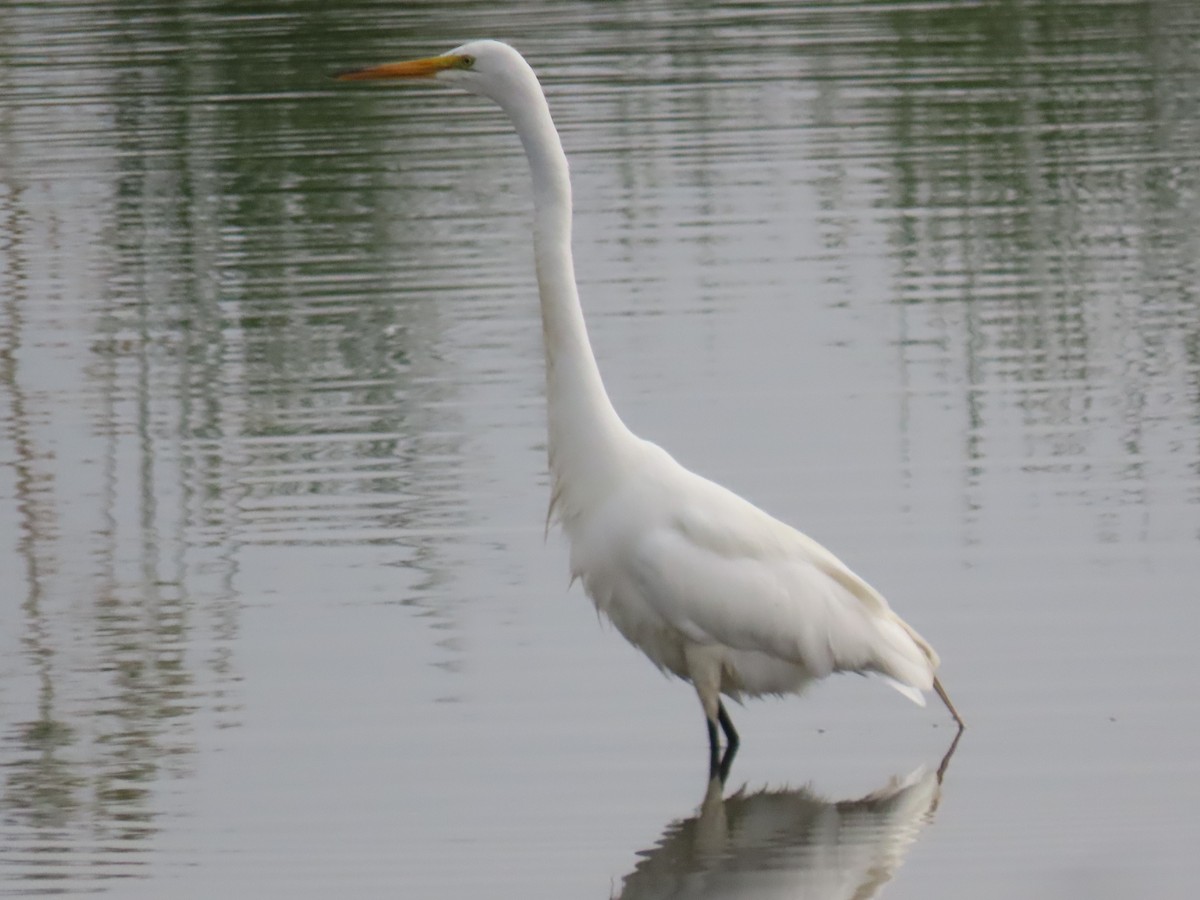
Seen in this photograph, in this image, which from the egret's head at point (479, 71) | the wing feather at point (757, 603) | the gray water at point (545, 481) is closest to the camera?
Answer: the gray water at point (545, 481)

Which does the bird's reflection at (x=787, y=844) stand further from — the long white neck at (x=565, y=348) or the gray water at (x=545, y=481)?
the long white neck at (x=565, y=348)

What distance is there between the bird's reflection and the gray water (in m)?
0.01

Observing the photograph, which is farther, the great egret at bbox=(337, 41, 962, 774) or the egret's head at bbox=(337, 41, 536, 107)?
the egret's head at bbox=(337, 41, 536, 107)

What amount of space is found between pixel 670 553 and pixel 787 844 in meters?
0.77

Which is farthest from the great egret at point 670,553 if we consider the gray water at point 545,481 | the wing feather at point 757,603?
the gray water at point 545,481

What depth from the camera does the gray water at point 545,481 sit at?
17.7 ft

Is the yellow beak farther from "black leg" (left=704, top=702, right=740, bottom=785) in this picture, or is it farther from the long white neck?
"black leg" (left=704, top=702, right=740, bottom=785)

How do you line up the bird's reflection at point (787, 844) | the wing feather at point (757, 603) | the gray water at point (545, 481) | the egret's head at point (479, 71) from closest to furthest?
the bird's reflection at point (787, 844) < the gray water at point (545, 481) < the wing feather at point (757, 603) < the egret's head at point (479, 71)

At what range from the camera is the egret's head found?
5777 mm

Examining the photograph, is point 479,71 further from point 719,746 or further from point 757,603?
point 719,746

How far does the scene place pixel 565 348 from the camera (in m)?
5.85

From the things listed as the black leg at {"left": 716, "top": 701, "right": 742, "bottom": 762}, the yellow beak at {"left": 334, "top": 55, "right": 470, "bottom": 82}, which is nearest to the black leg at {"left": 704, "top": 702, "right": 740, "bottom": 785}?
the black leg at {"left": 716, "top": 701, "right": 742, "bottom": 762}

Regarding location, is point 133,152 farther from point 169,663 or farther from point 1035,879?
point 1035,879

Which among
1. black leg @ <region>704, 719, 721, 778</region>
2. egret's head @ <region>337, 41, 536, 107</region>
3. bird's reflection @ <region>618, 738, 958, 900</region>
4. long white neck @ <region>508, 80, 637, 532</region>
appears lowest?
bird's reflection @ <region>618, 738, 958, 900</region>
